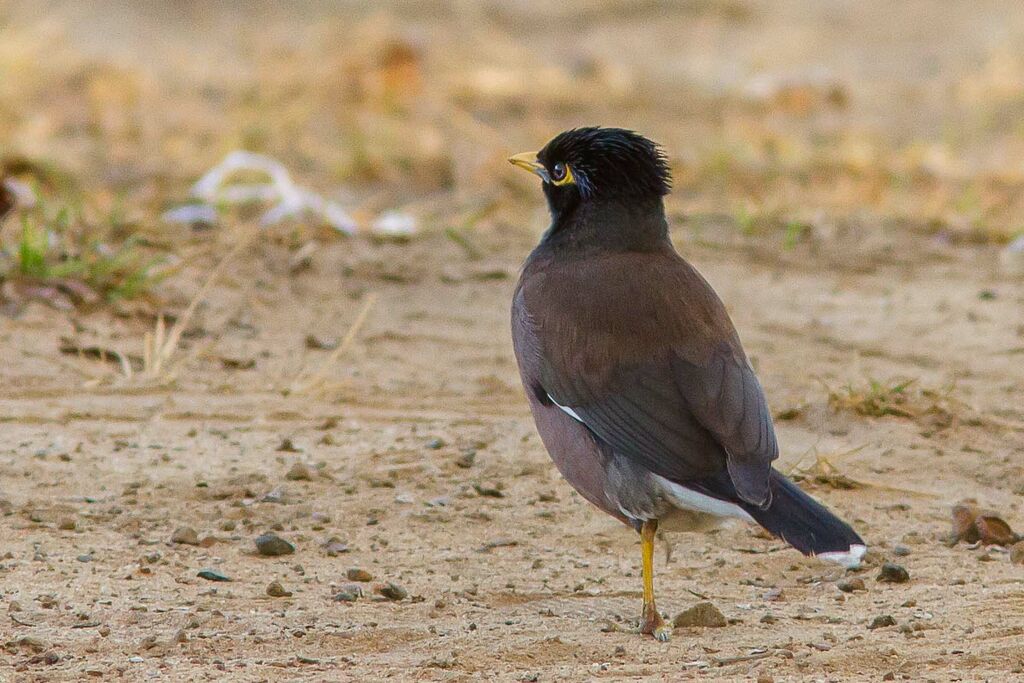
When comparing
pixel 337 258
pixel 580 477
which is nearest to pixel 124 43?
pixel 337 258

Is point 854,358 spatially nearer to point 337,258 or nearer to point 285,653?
point 337,258

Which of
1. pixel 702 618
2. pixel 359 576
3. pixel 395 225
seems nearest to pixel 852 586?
pixel 702 618

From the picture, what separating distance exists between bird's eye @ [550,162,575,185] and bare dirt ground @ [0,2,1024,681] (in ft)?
3.50

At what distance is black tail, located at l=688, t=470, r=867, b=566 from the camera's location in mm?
3975

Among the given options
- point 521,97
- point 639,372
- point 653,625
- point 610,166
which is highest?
point 521,97

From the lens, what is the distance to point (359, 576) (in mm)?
4754

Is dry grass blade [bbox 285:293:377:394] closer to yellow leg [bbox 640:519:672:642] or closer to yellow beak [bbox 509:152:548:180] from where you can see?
yellow beak [bbox 509:152:548:180]

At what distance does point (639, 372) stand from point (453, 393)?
6.71 ft

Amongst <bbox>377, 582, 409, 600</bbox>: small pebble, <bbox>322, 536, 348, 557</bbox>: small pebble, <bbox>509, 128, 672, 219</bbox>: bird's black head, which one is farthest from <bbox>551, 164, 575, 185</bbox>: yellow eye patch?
<bbox>377, 582, 409, 600</bbox>: small pebble

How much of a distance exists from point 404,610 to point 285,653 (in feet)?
1.56

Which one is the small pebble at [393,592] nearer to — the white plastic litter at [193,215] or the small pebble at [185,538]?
the small pebble at [185,538]

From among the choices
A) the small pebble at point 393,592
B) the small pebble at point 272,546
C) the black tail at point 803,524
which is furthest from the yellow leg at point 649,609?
the small pebble at point 272,546

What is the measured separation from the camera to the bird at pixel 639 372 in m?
4.24

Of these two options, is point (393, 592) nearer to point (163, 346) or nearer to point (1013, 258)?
point (163, 346)
